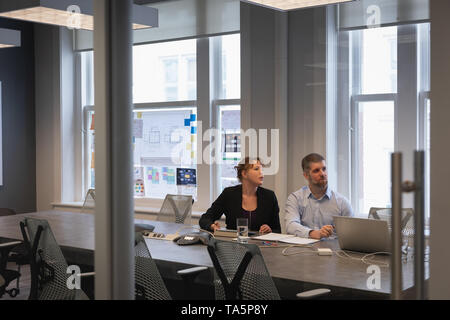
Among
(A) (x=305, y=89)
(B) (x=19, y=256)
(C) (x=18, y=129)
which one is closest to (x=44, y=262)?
(B) (x=19, y=256)

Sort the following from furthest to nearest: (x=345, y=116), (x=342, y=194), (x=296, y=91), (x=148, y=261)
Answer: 1. (x=296, y=91)
2. (x=345, y=116)
3. (x=342, y=194)
4. (x=148, y=261)

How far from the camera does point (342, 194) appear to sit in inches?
145

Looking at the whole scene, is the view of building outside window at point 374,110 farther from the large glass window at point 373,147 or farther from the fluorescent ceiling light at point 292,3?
the fluorescent ceiling light at point 292,3

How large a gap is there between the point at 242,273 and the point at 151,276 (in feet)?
1.68

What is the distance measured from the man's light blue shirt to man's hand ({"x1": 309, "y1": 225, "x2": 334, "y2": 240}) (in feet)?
0.21

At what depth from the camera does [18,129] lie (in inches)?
261

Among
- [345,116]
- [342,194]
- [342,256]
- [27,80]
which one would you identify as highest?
[27,80]

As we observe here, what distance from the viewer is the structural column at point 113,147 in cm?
194

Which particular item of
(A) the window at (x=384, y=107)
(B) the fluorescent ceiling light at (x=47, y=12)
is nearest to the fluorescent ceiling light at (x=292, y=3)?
(A) the window at (x=384, y=107)

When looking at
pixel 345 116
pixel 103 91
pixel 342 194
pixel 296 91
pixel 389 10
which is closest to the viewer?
pixel 103 91

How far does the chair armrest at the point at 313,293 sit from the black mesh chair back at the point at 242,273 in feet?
0.42

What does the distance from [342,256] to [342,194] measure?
0.46 m
